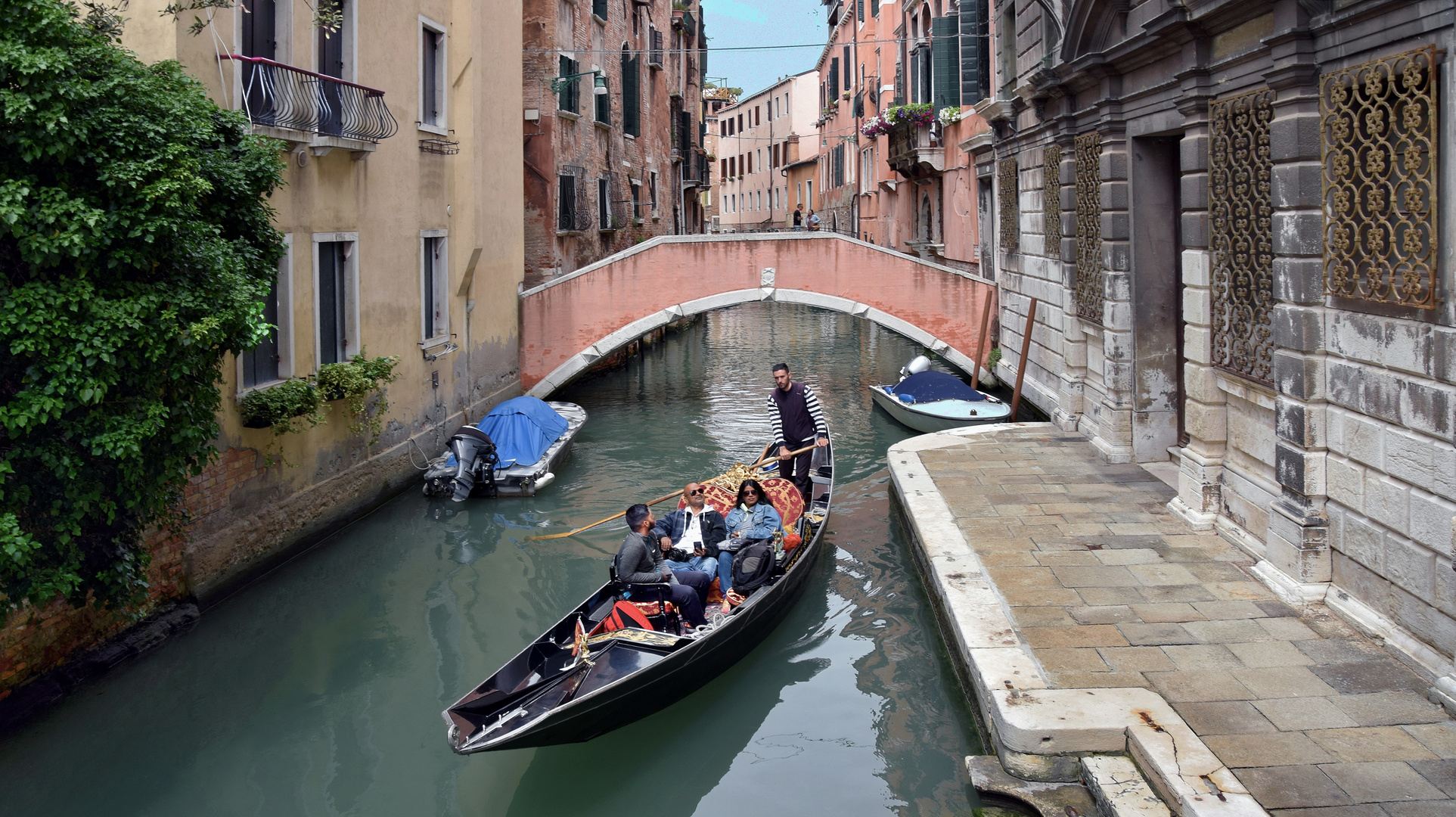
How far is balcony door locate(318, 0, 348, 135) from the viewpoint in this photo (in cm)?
920

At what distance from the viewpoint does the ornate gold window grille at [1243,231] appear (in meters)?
6.45

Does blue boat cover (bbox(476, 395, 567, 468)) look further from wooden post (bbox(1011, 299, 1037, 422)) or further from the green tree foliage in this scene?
the green tree foliage

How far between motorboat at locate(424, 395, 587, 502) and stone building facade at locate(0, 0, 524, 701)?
19.6 inches

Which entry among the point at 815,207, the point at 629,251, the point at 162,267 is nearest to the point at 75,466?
the point at 162,267

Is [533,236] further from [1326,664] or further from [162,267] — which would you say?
[1326,664]

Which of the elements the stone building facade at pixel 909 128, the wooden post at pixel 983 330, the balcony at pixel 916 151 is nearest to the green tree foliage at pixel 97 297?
the wooden post at pixel 983 330

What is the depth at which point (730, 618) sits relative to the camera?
6.58 meters

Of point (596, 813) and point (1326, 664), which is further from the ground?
point (1326, 664)

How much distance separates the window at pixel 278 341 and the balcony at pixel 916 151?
1267 cm

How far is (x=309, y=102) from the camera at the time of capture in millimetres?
8953

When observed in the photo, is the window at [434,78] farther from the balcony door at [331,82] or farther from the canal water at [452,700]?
the canal water at [452,700]

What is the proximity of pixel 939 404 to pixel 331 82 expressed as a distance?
7865mm

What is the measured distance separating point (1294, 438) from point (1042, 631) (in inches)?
65.1

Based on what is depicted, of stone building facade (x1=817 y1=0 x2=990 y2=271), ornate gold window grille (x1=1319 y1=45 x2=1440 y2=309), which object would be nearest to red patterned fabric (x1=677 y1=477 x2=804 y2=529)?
ornate gold window grille (x1=1319 y1=45 x2=1440 y2=309)
